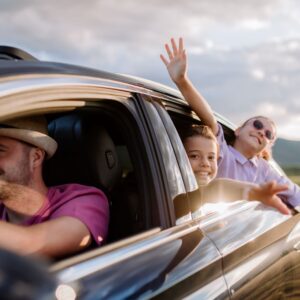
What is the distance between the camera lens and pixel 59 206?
2.25 m

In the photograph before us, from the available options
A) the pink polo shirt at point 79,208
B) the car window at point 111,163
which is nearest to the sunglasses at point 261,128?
the car window at point 111,163

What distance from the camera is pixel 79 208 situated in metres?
2.17

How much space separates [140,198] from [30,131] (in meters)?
0.55

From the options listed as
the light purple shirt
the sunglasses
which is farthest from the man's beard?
the sunglasses

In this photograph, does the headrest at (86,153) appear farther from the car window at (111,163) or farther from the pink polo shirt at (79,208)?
the pink polo shirt at (79,208)

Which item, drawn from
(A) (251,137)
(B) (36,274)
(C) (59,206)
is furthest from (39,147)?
(A) (251,137)

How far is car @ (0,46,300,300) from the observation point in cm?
170

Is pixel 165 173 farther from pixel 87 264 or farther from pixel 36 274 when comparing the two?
pixel 36 274

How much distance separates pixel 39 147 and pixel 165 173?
0.52 metres

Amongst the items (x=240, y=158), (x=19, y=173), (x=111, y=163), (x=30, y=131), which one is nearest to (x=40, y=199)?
(x=19, y=173)

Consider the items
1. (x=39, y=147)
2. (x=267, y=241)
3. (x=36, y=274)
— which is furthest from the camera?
(x=267, y=241)

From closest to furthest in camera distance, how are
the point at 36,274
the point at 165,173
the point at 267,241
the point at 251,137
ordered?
the point at 36,274, the point at 165,173, the point at 267,241, the point at 251,137

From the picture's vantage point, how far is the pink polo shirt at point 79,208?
7.04ft

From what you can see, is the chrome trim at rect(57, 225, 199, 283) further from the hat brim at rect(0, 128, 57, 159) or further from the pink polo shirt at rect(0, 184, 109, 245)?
the hat brim at rect(0, 128, 57, 159)
